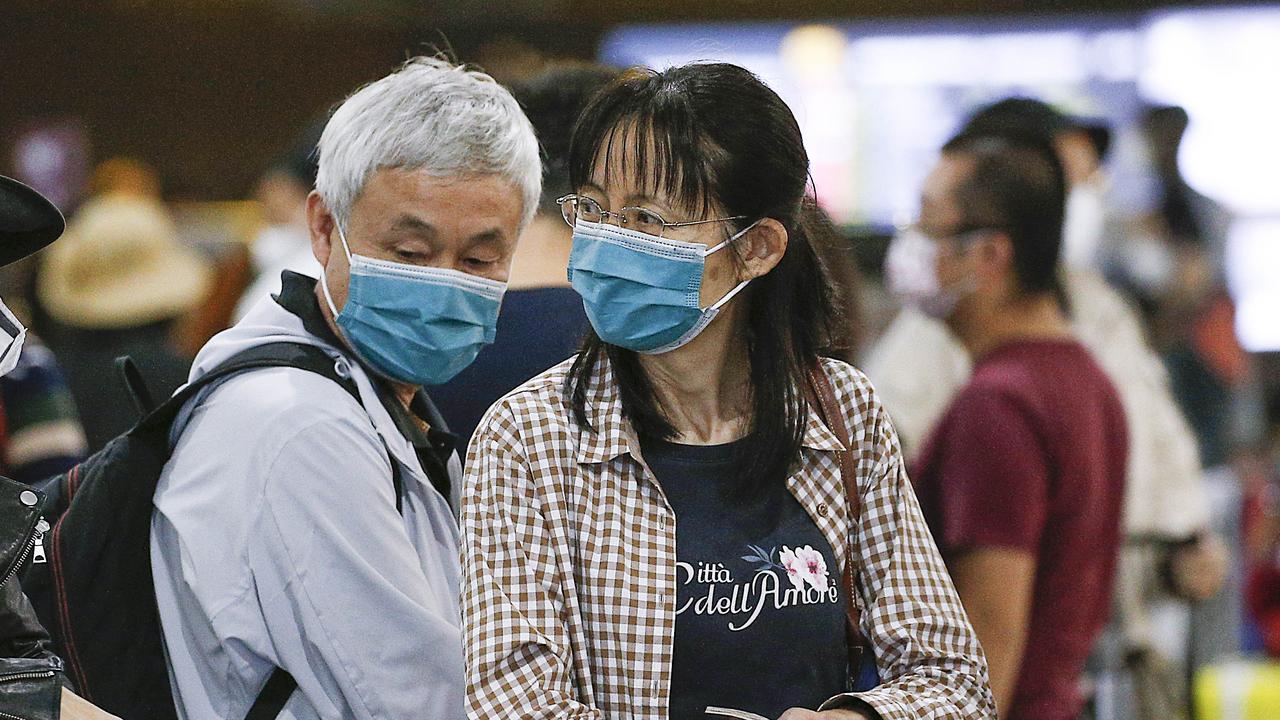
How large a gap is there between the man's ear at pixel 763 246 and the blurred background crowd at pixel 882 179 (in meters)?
1.28

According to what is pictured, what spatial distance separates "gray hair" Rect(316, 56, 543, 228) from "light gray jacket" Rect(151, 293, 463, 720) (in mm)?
316

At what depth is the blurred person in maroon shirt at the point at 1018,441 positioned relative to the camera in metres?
2.99

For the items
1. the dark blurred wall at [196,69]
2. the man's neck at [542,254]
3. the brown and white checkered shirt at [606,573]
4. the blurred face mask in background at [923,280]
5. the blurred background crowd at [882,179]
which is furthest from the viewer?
the dark blurred wall at [196,69]

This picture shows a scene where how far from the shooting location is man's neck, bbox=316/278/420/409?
7.36ft

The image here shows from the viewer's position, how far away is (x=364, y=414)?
2100 mm

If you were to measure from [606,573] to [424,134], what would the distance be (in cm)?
72

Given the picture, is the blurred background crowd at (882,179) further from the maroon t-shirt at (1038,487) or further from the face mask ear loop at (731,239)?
the face mask ear loop at (731,239)

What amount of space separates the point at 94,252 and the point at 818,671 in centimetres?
505

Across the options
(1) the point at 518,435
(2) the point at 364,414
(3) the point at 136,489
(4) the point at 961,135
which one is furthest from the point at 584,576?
(4) the point at 961,135

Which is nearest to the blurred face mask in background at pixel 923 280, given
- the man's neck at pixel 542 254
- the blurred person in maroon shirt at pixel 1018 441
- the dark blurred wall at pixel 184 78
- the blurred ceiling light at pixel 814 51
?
the blurred person in maroon shirt at pixel 1018 441

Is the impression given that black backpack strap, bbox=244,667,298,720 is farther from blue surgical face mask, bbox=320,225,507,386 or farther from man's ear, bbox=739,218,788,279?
man's ear, bbox=739,218,788,279

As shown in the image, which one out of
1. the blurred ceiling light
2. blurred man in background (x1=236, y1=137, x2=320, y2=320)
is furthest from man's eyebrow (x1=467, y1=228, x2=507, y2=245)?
the blurred ceiling light

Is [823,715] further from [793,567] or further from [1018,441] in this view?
[1018,441]

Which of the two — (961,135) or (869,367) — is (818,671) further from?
(869,367)
